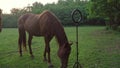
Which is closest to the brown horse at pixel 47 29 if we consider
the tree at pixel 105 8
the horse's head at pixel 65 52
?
the horse's head at pixel 65 52

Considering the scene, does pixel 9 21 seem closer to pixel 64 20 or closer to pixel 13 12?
pixel 13 12

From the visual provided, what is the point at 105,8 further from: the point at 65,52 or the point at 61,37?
the point at 65,52

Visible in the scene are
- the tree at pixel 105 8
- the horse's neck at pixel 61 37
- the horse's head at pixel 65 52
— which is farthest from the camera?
the tree at pixel 105 8

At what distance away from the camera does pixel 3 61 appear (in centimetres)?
855

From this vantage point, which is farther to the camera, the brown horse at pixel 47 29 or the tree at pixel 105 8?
the tree at pixel 105 8

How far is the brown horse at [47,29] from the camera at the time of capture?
656 cm

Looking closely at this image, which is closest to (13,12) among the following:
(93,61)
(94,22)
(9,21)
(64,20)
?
(9,21)

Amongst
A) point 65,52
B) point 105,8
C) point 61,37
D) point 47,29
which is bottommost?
point 65,52

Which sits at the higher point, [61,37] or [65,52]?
[61,37]

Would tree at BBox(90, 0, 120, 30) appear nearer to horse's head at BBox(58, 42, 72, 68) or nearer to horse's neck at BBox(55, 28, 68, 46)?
horse's neck at BBox(55, 28, 68, 46)

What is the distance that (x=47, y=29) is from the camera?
25.3ft

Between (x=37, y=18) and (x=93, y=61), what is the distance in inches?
92.3

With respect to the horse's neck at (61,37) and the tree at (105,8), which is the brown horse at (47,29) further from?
the tree at (105,8)

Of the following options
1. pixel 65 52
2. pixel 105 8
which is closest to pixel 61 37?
pixel 65 52
